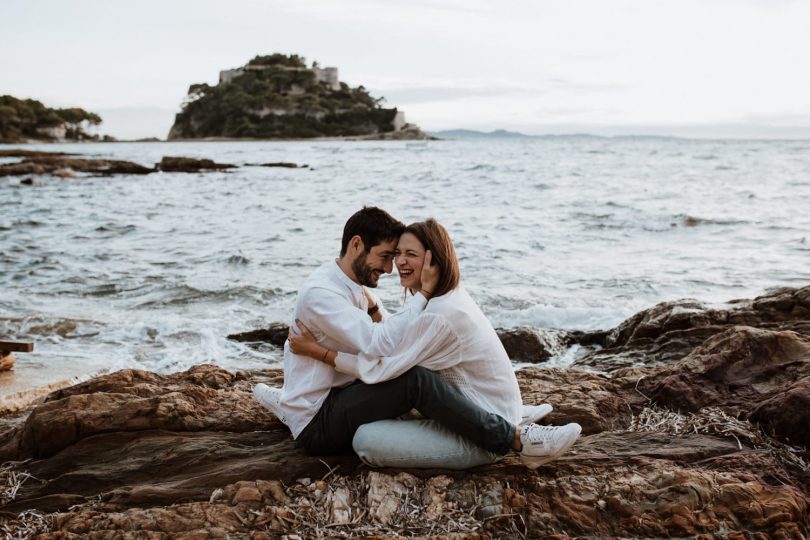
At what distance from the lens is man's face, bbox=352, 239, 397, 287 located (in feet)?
12.9

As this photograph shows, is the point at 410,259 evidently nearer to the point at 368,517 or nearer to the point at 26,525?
the point at 368,517

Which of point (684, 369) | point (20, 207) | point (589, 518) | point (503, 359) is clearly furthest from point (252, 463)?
point (20, 207)

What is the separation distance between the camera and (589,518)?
325cm

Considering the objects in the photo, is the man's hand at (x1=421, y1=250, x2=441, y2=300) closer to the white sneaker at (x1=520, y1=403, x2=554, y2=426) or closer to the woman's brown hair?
the woman's brown hair

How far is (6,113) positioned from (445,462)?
95.4 m

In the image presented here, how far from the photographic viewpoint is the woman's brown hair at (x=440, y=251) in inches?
143

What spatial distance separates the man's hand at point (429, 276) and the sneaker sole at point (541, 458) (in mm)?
919

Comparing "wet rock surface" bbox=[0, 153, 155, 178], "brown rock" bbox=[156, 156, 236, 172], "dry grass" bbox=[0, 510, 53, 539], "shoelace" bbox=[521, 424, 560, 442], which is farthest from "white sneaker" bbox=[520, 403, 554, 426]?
"brown rock" bbox=[156, 156, 236, 172]

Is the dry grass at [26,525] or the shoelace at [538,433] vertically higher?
the shoelace at [538,433]

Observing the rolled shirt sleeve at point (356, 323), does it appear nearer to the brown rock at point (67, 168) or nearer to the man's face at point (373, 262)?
the man's face at point (373, 262)

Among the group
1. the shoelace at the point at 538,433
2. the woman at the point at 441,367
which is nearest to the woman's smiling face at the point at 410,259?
the woman at the point at 441,367

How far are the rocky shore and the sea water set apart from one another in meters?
3.45

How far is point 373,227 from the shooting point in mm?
3881

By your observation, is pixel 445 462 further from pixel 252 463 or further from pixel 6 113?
pixel 6 113
